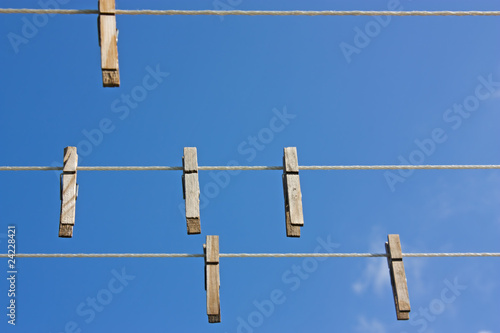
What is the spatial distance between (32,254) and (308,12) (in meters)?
2.44

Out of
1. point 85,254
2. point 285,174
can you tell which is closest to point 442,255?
point 285,174

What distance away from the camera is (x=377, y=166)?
14.6ft

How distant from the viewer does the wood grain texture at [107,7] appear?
3955 mm

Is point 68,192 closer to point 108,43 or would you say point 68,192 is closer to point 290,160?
point 108,43

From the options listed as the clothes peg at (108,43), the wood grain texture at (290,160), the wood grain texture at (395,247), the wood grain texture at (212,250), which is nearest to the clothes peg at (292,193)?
the wood grain texture at (290,160)

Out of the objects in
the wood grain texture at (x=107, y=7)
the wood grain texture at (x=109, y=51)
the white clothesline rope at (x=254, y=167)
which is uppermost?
the wood grain texture at (x=107, y=7)

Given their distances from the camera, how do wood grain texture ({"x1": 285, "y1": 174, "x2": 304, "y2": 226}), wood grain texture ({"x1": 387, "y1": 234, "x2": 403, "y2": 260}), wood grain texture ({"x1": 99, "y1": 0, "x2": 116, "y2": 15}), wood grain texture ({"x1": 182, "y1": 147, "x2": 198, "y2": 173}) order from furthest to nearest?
1. wood grain texture ({"x1": 387, "y1": 234, "x2": 403, "y2": 260})
2. wood grain texture ({"x1": 182, "y1": 147, "x2": 198, "y2": 173})
3. wood grain texture ({"x1": 285, "y1": 174, "x2": 304, "y2": 226})
4. wood grain texture ({"x1": 99, "y1": 0, "x2": 116, "y2": 15})

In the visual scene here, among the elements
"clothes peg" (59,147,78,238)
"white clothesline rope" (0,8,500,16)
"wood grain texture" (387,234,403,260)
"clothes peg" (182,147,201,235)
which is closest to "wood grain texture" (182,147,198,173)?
"clothes peg" (182,147,201,235)

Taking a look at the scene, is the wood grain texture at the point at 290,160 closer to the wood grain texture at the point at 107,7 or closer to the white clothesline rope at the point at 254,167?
the white clothesline rope at the point at 254,167

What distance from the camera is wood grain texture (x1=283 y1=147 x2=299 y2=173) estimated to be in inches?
170

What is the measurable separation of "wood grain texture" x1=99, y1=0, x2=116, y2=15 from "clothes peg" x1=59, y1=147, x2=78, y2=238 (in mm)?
994

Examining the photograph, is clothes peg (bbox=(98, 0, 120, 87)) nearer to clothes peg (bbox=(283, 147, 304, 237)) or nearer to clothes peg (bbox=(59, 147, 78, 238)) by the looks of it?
clothes peg (bbox=(59, 147, 78, 238))

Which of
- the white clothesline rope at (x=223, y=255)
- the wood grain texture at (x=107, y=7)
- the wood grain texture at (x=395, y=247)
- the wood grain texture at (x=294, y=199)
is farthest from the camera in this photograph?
the wood grain texture at (x=395, y=247)

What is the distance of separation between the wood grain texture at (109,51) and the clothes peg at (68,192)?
84cm
